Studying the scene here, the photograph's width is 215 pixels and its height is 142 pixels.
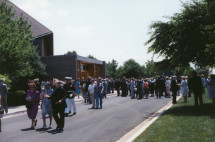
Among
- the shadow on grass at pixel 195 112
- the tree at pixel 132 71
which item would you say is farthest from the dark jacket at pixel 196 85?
the tree at pixel 132 71

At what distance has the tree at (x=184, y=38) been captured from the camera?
14570mm

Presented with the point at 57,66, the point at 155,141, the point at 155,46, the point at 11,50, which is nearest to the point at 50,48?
the point at 57,66

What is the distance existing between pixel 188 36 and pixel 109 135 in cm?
832

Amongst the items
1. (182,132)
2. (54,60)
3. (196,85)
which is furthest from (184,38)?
(54,60)

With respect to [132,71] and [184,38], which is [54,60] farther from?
[132,71]

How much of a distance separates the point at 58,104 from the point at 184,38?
8132 mm

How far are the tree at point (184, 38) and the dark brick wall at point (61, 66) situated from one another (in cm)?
2736

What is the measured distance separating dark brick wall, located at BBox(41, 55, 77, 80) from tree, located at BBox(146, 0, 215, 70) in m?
27.4

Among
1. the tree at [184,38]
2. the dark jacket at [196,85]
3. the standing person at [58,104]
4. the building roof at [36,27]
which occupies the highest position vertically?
the building roof at [36,27]

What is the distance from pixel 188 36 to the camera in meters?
14.7

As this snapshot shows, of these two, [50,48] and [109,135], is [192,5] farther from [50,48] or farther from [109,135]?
[50,48]

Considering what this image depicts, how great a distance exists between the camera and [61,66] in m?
42.8

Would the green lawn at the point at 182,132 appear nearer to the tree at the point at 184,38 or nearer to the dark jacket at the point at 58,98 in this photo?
the dark jacket at the point at 58,98

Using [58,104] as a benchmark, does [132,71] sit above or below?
above
